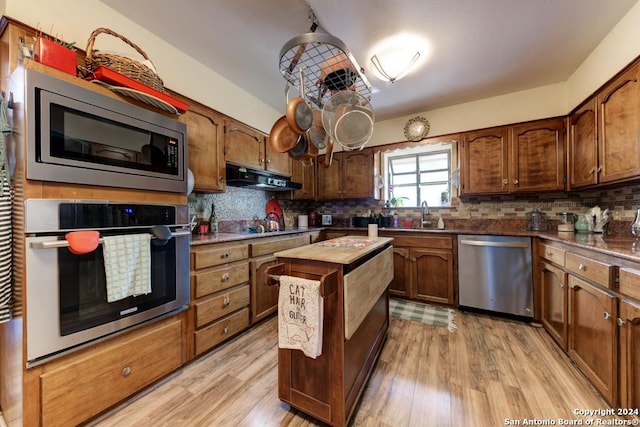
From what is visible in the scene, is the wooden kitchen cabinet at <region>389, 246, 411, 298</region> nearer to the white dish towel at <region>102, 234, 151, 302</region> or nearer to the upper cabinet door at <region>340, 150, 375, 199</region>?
the upper cabinet door at <region>340, 150, 375, 199</region>

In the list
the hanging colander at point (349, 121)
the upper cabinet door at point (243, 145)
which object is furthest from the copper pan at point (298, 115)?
the upper cabinet door at point (243, 145)

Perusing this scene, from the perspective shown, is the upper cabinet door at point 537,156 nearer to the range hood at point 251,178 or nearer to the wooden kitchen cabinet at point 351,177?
the wooden kitchen cabinet at point 351,177

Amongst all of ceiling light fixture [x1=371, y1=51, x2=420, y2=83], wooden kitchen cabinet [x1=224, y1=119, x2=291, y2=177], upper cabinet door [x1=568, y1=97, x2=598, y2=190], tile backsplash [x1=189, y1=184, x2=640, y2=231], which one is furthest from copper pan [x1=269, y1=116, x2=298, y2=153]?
upper cabinet door [x1=568, y1=97, x2=598, y2=190]

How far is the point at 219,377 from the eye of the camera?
1.65 metres

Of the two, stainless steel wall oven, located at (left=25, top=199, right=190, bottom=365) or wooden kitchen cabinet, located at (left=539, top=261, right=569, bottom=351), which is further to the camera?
wooden kitchen cabinet, located at (left=539, top=261, right=569, bottom=351)

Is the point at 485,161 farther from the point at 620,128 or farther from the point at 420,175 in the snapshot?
the point at 620,128

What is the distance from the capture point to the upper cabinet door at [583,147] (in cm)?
A: 204

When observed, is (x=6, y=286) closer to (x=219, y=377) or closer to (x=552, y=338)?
(x=219, y=377)

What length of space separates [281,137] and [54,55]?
1139mm

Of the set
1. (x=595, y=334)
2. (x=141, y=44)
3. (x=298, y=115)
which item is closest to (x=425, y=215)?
(x=595, y=334)

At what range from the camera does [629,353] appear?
120cm

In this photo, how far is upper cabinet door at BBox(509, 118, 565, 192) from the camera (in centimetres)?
→ 254

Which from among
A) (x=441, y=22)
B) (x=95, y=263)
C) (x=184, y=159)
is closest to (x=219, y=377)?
(x=95, y=263)

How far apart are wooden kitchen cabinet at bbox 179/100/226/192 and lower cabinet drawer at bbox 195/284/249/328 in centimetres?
97
